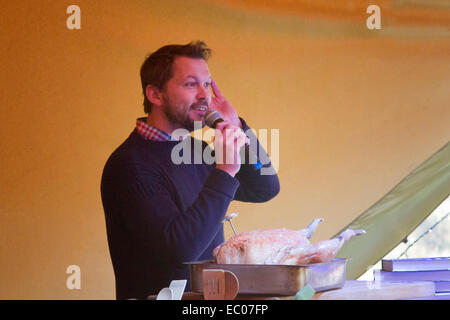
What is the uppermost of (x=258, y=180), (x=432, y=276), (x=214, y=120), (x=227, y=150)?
(x=214, y=120)

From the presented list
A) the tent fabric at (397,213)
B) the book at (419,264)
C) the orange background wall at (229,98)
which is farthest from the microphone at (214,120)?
the book at (419,264)

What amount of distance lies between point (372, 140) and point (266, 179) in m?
0.47

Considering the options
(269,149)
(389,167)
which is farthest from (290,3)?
(389,167)

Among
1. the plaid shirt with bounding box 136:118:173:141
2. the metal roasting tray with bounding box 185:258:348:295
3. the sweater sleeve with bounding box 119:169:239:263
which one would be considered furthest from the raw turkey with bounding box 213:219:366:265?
the plaid shirt with bounding box 136:118:173:141

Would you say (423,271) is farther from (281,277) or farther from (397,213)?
(397,213)

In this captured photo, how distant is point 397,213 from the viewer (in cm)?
253

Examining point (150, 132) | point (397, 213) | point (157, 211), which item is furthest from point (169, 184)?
point (397, 213)

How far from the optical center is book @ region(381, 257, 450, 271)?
1.33 metres

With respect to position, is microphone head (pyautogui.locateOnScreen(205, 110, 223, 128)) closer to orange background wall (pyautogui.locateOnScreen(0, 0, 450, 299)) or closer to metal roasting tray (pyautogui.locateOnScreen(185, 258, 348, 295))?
orange background wall (pyautogui.locateOnScreen(0, 0, 450, 299))

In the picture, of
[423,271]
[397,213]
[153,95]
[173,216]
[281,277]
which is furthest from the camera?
[397,213]

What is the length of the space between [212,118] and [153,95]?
243 millimetres

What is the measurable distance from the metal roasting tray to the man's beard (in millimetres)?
1195

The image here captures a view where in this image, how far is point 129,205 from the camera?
7.31 feet

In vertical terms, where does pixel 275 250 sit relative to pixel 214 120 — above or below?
below
